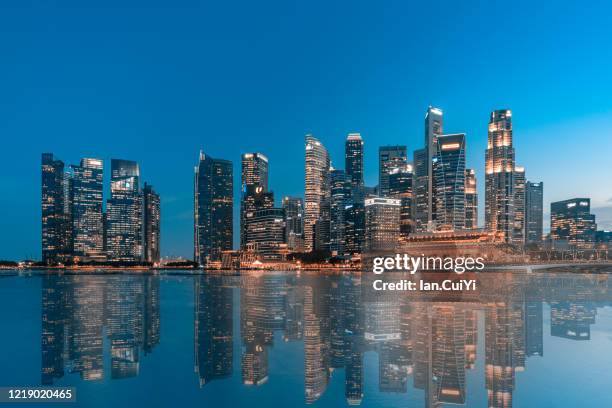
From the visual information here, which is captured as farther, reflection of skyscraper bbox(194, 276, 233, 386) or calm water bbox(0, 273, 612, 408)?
reflection of skyscraper bbox(194, 276, 233, 386)

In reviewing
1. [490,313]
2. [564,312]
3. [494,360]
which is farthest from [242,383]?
[564,312]

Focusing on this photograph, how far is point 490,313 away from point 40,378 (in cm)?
3375

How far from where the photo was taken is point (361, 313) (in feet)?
133

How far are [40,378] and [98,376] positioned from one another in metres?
2.46

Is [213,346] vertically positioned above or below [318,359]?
below

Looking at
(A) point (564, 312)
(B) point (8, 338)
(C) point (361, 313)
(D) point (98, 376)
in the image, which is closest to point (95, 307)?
(B) point (8, 338)

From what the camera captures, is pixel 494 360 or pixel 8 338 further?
pixel 8 338

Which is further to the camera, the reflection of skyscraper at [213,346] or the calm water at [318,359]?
the reflection of skyscraper at [213,346]

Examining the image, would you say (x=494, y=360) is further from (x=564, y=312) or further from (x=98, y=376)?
(x=564, y=312)

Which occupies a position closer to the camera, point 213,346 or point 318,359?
point 318,359

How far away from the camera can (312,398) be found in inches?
660

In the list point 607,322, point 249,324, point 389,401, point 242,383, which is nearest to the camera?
point 389,401

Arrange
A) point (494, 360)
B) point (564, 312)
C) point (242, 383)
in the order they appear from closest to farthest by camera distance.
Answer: point (242, 383)
point (494, 360)
point (564, 312)

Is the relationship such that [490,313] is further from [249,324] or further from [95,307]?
[95,307]
